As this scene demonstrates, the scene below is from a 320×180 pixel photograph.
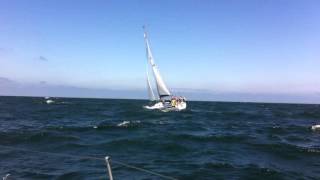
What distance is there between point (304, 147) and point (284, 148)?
1886 mm

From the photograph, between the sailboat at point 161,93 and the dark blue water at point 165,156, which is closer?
the dark blue water at point 165,156

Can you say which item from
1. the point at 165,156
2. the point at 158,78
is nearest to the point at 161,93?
the point at 158,78

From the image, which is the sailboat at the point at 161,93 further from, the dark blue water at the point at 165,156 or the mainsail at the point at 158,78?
the dark blue water at the point at 165,156

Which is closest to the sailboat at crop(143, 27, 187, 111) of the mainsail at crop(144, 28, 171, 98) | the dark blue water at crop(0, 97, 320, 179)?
the mainsail at crop(144, 28, 171, 98)

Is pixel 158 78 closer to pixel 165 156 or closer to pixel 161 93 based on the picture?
pixel 161 93

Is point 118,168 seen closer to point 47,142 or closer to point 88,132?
point 47,142

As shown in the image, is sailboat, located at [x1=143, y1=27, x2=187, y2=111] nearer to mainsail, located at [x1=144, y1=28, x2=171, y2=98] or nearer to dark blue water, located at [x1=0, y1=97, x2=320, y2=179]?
mainsail, located at [x1=144, y1=28, x2=171, y2=98]

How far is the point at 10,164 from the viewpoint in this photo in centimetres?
2033

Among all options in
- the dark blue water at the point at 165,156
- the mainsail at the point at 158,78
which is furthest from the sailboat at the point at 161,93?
the dark blue water at the point at 165,156

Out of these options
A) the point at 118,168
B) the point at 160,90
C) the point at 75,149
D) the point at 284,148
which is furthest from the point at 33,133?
the point at 160,90

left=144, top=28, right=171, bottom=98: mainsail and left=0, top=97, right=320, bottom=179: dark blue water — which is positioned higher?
left=144, top=28, right=171, bottom=98: mainsail

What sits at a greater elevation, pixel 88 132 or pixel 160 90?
pixel 160 90

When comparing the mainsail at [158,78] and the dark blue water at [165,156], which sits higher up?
the mainsail at [158,78]

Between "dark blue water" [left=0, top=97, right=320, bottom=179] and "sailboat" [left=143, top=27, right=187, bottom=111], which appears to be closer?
"dark blue water" [left=0, top=97, right=320, bottom=179]
